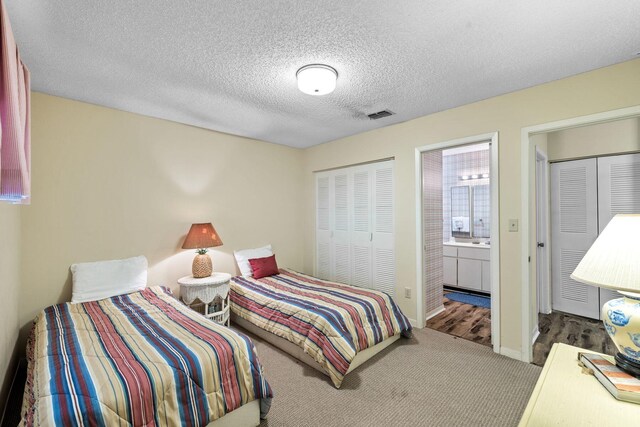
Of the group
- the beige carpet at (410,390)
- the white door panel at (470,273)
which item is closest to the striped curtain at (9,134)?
the beige carpet at (410,390)

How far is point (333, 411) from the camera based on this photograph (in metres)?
1.96

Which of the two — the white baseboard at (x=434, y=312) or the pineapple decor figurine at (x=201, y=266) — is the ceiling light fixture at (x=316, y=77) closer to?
the pineapple decor figurine at (x=201, y=266)

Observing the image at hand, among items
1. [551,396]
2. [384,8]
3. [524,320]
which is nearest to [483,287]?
[524,320]

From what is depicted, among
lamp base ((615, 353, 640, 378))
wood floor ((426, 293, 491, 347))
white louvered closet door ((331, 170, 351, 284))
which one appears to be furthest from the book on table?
white louvered closet door ((331, 170, 351, 284))

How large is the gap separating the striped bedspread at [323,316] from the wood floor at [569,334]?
129 cm

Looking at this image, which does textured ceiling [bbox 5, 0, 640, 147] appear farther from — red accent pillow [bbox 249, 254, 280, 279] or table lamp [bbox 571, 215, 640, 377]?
red accent pillow [bbox 249, 254, 280, 279]

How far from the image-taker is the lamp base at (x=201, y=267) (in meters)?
3.19

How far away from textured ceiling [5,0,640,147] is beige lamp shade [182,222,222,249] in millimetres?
1324

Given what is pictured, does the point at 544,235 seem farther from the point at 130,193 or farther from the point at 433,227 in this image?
the point at 130,193

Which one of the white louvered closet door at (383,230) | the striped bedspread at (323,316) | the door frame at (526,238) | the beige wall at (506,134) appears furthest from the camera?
the white louvered closet door at (383,230)

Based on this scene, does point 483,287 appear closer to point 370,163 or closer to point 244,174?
point 370,163

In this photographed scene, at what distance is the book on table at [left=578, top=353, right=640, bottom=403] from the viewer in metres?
1.04

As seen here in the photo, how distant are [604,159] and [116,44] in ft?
15.8

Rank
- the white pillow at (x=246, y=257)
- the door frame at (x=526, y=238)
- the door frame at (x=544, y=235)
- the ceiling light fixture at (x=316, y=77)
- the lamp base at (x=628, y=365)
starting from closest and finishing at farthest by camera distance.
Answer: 1. the lamp base at (x=628, y=365)
2. the ceiling light fixture at (x=316, y=77)
3. the door frame at (x=526, y=238)
4. the door frame at (x=544, y=235)
5. the white pillow at (x=246, y=257)
